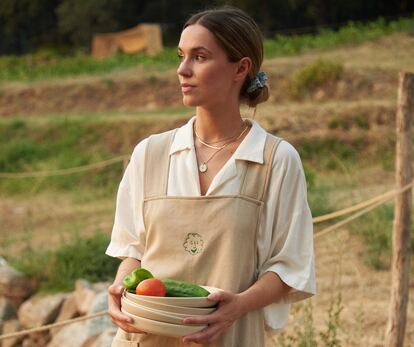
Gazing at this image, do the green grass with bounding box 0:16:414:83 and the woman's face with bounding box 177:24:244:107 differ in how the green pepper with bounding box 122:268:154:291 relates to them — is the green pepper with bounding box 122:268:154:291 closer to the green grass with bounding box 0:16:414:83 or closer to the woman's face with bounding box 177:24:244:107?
the woman's face with bounding box 177:24:244:107

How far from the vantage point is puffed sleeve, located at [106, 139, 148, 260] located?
2174 mm

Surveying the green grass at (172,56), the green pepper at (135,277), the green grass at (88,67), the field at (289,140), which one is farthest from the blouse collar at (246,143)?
the green grass at (88,67)

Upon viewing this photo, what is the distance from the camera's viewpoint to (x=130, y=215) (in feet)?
7.21

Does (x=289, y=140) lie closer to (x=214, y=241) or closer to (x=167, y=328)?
(x=214, y=241)

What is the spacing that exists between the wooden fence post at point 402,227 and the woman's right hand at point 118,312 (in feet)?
9.66

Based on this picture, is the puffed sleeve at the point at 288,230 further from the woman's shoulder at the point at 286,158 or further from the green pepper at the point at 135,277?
the green pepper at the point at 135,277

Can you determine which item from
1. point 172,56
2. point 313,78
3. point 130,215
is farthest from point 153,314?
point 172,56

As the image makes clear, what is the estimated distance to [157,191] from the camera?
2.13 metres

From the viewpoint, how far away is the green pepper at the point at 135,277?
2.00 m

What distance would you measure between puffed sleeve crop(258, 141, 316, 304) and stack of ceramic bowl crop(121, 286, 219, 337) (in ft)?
0.66

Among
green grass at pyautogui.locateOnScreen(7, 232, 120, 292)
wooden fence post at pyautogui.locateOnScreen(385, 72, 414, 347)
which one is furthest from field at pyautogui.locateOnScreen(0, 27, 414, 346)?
wooden fence post at pyautogui.locateOnScreen(385, 72, 414, 347)

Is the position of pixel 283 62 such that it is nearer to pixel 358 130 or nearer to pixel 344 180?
pixel 358 130

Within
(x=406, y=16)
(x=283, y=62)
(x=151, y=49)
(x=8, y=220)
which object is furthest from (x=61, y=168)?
(x=406, y=16)

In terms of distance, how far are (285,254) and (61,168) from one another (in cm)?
1175
